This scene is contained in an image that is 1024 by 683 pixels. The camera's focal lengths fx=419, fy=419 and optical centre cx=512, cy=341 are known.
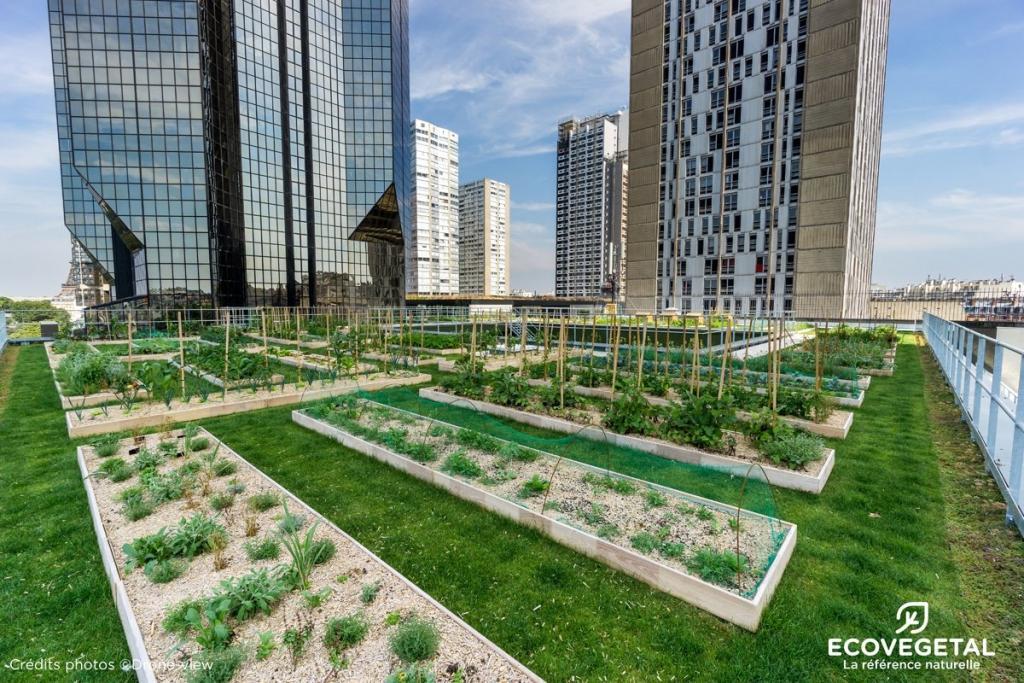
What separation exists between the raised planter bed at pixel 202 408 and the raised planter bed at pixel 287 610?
373 centimetres

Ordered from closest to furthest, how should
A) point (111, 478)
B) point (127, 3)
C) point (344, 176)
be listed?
point (111, 478)
point (127, 3)
point (344, 176)

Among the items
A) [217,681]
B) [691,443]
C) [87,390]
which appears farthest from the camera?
[87,390]

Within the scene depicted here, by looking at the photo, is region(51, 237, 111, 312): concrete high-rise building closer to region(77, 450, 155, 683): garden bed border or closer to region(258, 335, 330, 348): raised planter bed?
region(258, 335, 330, 348): raised planter bed

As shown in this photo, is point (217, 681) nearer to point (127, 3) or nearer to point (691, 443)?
point (691, 443)

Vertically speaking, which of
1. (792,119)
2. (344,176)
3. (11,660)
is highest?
(792,119)

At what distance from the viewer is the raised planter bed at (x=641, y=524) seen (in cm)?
317

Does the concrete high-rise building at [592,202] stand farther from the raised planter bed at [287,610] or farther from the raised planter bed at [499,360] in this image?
the raised planter bed at [287,610]

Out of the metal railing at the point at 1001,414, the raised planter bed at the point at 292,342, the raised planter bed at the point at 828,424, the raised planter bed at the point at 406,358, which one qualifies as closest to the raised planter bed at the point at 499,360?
the raised planter bed at the point at 406,358

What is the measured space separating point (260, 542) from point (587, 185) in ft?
335

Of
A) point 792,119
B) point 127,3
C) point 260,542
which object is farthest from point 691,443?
point 127,3

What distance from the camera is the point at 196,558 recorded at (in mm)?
3674

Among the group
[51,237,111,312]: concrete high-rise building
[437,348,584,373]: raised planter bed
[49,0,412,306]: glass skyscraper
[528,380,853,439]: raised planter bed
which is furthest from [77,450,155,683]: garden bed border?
[51,237,111,312]: concrete high-rise building

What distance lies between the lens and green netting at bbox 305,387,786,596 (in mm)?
3586

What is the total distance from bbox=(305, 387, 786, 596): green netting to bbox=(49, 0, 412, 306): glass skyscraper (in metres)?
37.8
